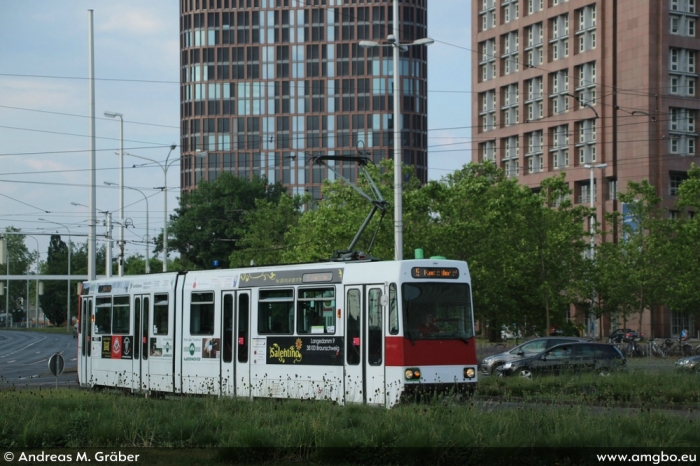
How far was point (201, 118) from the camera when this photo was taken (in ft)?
465

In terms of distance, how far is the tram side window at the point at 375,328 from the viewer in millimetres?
19109

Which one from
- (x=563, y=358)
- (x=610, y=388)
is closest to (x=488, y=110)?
(x=563, y=358)

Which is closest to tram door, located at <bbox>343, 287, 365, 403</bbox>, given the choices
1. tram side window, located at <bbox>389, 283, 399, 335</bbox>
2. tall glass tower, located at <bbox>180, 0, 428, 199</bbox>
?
tram side window, located at <bbox>389, 283, 399, 335</bbox>

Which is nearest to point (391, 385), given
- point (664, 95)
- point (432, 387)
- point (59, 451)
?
point (432, 387)

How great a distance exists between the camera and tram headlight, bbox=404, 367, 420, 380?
18.8 metres

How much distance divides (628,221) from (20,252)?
4396 inches

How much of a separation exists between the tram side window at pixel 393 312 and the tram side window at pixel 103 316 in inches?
423

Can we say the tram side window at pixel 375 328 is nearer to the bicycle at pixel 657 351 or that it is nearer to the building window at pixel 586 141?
the bicycle at pixel 657 351

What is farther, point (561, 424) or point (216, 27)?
point (216, 27)

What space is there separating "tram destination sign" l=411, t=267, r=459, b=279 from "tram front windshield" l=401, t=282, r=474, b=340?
0.15m

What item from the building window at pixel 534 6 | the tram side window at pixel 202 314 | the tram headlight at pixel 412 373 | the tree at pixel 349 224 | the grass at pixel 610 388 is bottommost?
the grass at pixel 610 388

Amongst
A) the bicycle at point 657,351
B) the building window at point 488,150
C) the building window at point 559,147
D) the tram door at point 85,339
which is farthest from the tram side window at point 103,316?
the building window at point 488,150

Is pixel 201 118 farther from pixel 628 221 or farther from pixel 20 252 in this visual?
pixel 628 221

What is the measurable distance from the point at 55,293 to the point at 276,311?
117 m
